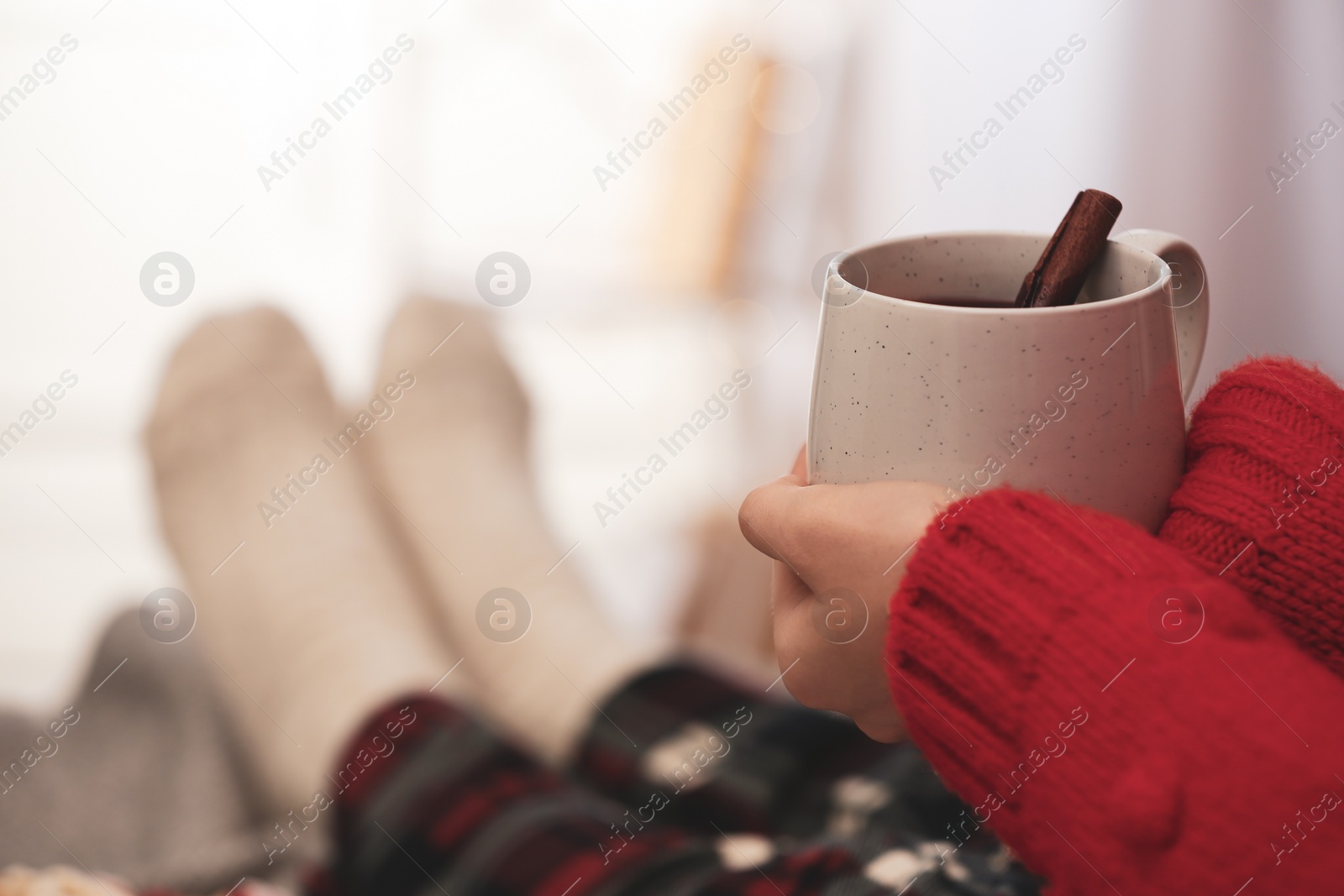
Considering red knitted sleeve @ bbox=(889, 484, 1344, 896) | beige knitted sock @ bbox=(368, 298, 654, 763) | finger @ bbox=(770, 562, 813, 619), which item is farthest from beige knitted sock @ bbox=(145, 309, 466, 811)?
red knitted sleeve @ bbox=(889, 484, 1344, 896)

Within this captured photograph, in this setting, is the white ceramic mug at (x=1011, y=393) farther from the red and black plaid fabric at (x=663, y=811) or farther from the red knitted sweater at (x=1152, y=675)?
the red and black plaid fabric at (x=663, y=811)

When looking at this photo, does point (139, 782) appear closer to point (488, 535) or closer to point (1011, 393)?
point (488, 535)

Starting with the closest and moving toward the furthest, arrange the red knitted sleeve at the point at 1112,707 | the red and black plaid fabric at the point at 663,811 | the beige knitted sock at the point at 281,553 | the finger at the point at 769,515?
the red knitted sleeve at the point at 1112,707 < the finger at the point at 769,515 < the red and black plaid fabric at the point at 663,811 < the beige knitted sock at the point at 281,553

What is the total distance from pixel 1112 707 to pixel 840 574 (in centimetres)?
10

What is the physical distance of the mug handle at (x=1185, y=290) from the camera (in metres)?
0.39

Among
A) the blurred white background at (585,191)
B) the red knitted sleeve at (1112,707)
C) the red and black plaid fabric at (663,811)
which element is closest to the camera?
the red knitted sleeve at (1112,707)

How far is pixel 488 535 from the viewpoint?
1.06m

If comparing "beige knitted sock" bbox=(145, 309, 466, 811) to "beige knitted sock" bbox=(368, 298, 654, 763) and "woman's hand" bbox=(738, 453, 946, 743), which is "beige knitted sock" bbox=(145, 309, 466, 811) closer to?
"beige knitted sock" bbox=(368, 298, 654, 763)

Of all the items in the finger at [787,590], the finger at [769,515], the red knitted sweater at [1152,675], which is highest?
the finger at [769,515]

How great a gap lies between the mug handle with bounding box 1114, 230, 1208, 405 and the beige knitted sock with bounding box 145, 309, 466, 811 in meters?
0.56

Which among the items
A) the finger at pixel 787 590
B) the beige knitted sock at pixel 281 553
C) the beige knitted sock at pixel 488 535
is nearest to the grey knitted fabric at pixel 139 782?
the beige knitted sock at pixel 281 553

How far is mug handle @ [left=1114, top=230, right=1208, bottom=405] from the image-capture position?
39 centimetres

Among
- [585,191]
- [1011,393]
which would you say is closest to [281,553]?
[1011,393]

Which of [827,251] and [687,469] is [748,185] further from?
[687,469]
